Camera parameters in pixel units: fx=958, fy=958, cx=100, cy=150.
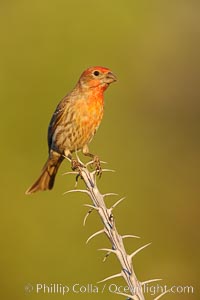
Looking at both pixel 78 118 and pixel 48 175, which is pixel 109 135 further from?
pixel 78 118

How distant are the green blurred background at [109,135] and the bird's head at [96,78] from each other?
6.49 feet

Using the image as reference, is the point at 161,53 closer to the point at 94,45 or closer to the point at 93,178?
the point at 94,45

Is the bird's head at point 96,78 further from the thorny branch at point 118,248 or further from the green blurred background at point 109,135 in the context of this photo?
the thorny branch at point 118,248

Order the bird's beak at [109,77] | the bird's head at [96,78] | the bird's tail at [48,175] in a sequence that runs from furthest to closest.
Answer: the bird's tail at [48,175] < the bird's head at [96,78] < the bird's beak at [109,77]

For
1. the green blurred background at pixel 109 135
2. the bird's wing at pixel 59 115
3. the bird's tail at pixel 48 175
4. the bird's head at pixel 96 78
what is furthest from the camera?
the green blurred background at pixel 109 135

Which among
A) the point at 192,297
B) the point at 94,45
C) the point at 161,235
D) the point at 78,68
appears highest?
the point at 94,45

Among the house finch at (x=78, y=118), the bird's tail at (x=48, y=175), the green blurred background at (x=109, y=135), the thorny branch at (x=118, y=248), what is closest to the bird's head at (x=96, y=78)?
the house finch at (x=78, y=118)

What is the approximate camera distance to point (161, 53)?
14.4 metres

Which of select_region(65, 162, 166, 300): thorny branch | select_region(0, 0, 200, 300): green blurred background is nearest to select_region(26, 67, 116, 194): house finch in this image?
select_region(0, 0, 200, 300): green blurred background

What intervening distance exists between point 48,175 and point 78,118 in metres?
0.64

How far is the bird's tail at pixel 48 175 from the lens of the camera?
24.9ft

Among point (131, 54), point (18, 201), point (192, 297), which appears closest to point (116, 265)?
point (192, 297)

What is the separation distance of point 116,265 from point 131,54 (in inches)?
213

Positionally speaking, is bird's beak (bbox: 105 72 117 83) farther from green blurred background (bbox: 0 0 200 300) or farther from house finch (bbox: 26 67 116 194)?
green blurred background (bbox: 0 0 200 300)
